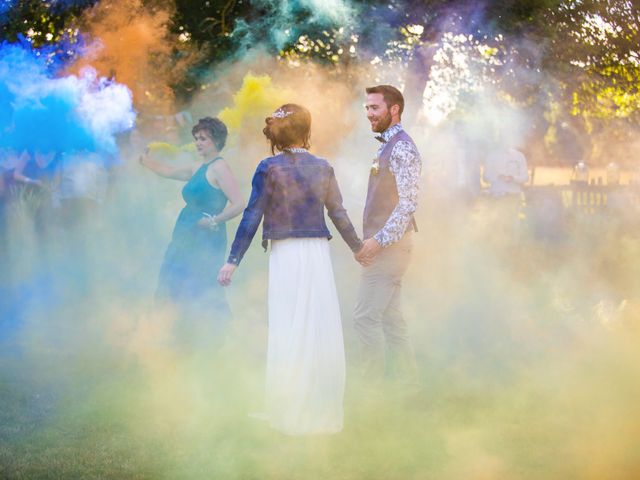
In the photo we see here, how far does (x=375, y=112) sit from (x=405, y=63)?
367 inches

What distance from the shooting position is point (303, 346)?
4949mm

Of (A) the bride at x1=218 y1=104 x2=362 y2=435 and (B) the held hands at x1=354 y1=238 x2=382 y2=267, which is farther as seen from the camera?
(B) the held hands at x1=354 y1=238 x2=382 y2=267

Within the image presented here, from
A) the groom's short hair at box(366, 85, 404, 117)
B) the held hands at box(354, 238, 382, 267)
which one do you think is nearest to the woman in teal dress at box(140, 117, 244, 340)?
the held hands at box(354, 238, 382, 267)

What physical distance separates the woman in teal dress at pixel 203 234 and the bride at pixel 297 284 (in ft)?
5.07

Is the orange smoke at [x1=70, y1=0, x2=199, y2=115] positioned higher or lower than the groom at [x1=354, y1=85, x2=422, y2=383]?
higher

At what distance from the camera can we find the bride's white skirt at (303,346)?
4.95 metres

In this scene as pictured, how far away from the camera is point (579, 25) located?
48.0 ft

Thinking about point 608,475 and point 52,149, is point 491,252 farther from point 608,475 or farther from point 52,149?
point 608,475

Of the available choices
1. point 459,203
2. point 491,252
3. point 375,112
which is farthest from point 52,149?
point 459,203

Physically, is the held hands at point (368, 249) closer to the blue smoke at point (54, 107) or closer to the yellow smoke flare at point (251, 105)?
the blue smoke at point (54, 107)

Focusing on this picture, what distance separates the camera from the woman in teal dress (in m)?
6.58

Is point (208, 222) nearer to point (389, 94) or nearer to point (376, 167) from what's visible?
point (376, 167)

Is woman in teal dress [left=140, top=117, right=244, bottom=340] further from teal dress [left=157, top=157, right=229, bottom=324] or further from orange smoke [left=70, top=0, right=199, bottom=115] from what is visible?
orange smoke [left=70, top=0, right=199, bottom=115]

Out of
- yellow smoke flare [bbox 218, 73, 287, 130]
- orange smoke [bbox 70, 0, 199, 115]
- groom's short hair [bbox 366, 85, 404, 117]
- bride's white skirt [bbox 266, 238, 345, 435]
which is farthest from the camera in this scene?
orange smoke [bbox 70, 0, 199, 115]
